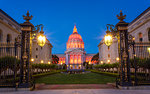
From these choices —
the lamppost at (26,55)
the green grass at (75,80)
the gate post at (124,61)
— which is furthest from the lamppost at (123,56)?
the lamppost at (26,55)

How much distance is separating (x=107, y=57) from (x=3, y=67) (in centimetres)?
5089

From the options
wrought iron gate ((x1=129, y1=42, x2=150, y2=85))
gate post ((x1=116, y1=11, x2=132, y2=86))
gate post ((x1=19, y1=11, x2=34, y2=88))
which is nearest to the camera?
gate post ((x1=19, y1=11, x2=34, y2=88))

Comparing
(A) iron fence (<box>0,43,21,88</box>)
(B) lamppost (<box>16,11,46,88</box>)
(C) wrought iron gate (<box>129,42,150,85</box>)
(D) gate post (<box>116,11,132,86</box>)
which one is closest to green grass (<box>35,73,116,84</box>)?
(C) wrought iron gate (<box>129,42,150,85</box>)

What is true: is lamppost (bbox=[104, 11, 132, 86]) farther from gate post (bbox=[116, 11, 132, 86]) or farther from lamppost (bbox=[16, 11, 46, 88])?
lamppost (bbox=[16, 11, 46, 88])

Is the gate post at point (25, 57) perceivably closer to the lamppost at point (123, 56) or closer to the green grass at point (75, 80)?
the green grass at point (75, 80)

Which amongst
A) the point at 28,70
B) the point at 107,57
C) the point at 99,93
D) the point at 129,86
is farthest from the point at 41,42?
the point at 107,57

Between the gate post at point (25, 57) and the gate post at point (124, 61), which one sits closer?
the gate post at point (25, 57)

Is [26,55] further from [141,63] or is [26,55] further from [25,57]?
[141,63]

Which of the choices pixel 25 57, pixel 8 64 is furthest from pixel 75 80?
pixel 25 57

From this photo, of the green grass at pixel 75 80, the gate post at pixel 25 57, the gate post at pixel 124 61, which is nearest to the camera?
the gate post at pixel 25 57

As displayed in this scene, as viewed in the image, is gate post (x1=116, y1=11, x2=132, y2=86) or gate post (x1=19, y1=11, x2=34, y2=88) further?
gate post (x1=116, y1=11, x2=132, y2=86)

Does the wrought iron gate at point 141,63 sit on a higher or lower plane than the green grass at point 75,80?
higher

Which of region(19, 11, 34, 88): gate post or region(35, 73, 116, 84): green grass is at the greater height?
region(19, 11, 34, 88): gate post

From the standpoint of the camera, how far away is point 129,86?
1026cm
